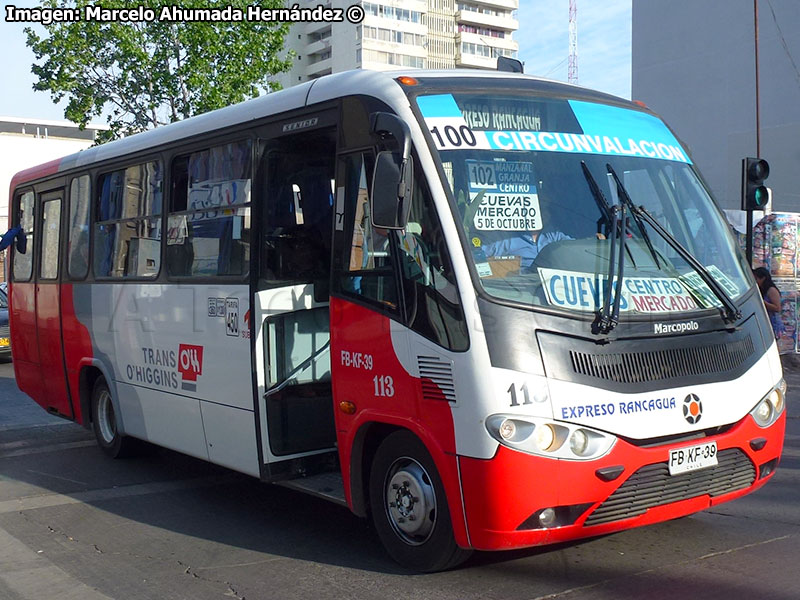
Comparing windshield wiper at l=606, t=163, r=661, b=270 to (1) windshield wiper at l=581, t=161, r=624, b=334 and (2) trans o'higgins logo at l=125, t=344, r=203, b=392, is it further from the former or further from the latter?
(2) trans o'higgins logo at l=125, t=344, r=203, b=392

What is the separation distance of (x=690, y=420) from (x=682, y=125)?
42.6 metres

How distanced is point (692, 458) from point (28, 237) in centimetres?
838

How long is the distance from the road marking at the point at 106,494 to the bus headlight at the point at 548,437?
165 inches

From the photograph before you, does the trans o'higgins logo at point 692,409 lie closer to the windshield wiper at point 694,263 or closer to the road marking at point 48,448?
the windshield wiper at point 694,263

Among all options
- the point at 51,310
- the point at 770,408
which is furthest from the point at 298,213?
the point at 51,310

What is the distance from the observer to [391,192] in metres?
5.18

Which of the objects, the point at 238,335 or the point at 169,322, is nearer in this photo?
the point at 238,335

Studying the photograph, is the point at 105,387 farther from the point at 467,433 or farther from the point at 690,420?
the point at 690,420

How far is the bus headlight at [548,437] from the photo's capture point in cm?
483

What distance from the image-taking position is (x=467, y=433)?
4.91 meters

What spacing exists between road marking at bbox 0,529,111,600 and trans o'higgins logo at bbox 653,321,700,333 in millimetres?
3418

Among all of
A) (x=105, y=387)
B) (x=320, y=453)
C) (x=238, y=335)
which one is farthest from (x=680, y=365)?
(x=105, y=387)

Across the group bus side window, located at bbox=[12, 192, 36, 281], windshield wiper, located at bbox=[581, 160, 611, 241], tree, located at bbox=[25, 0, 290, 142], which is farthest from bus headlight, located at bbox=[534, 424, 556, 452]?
tree, located at bbox=[25, 0, 290, 142]

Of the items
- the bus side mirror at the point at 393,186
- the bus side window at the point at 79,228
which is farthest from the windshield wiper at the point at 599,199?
the bus side window at the point at 79,228
